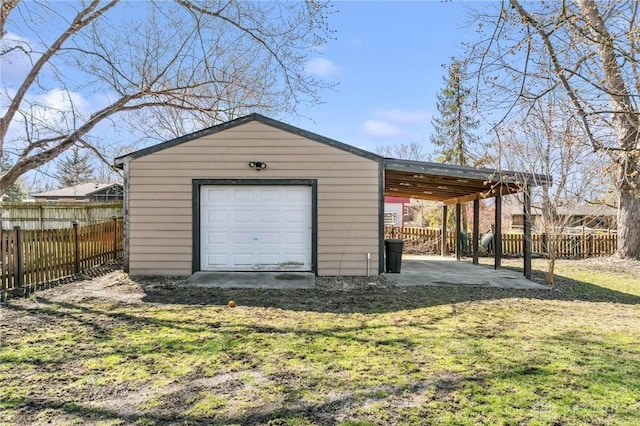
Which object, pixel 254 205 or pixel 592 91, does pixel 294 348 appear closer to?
pixel 254 205

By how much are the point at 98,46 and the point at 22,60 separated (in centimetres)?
168

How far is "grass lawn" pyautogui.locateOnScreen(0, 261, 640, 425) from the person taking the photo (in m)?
2.74

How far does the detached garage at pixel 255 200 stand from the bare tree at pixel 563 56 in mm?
2324

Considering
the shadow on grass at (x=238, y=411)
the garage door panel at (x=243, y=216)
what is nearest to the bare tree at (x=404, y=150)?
the garage door panel at (x=243, y=216)

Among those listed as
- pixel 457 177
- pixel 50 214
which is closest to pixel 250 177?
pixel 457 177

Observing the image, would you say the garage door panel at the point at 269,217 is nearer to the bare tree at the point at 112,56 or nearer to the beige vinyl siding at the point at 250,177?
the beige vinyl siding at the point at 250,177

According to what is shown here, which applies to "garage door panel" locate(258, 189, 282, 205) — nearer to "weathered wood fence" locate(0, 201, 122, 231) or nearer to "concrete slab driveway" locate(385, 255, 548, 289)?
"concrete slab driveway" locate(385, 255, 548, 289)

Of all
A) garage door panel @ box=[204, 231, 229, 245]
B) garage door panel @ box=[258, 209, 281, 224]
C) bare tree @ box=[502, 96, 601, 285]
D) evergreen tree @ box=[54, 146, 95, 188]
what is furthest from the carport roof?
evergreen tree @ box=[54, 146, 95, 188]

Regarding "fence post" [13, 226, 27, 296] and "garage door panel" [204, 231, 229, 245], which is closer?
"fence post" [13, 226, 27, 296]

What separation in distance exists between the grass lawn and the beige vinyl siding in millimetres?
1868

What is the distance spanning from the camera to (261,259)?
8586 mm

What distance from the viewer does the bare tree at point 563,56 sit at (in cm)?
499

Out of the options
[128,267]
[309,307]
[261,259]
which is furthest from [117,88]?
[309,307]

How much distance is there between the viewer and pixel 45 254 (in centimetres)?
716
